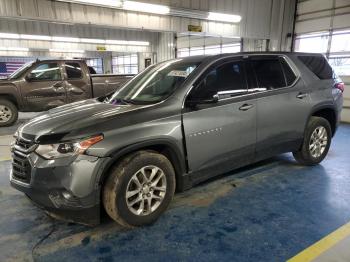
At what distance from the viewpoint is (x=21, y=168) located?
2.51 metres

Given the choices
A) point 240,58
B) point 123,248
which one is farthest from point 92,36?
point 123,248

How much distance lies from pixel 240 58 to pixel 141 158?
5.73ft

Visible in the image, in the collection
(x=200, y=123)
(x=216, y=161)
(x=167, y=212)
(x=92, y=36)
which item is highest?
(x=92, y=36)

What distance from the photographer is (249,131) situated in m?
3.28

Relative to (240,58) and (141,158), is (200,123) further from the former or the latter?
(240,58)

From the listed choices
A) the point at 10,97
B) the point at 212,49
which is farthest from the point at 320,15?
the point at 10,97

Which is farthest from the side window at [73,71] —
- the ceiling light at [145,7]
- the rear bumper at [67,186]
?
the rear bumper at [67,186]

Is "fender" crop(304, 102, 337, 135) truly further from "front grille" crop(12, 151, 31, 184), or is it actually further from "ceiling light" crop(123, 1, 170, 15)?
"ceiling light" crop(123, 1, 170, 15)

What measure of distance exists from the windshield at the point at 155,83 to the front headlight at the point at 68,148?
793mm

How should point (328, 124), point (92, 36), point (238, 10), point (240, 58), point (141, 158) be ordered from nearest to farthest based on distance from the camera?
point (141, 158) → point (240, 58) → point (328, 124) → point (238, 10) → point (92, 36)

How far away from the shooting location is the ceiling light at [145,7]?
26.1 feet

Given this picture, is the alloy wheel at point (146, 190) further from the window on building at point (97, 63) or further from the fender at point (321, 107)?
the window on building at point (97, 63)

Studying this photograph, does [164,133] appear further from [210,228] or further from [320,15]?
[320,15]

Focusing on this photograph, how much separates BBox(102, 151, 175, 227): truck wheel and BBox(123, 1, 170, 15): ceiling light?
6592 millimetres
